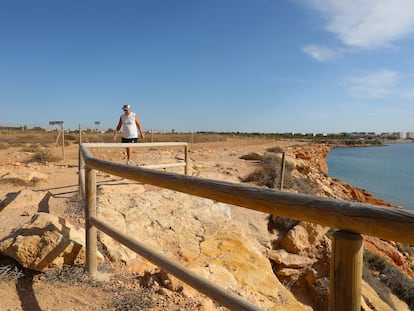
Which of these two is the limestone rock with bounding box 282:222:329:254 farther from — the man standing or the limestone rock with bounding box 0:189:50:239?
the limestone rock with bounding box 0:189:50:239

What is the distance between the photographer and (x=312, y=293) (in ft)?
24.0

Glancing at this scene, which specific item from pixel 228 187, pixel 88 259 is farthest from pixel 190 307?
pixel 228 187

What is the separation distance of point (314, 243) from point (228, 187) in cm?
733

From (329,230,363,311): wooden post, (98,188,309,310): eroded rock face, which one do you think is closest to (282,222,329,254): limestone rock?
(98,188,309,310): eroded rock face

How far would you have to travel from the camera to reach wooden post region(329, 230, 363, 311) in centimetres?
130

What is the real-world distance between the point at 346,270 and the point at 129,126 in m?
7.42

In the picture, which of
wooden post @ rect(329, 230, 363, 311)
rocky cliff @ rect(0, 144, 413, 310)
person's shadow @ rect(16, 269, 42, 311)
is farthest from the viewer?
rocky cliff @ rect(0, 144, 413, 310)

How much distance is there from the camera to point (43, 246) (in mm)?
3621

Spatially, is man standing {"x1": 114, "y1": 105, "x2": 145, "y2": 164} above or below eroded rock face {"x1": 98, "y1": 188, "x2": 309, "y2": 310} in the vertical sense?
above

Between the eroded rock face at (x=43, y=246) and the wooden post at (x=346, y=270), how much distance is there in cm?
318

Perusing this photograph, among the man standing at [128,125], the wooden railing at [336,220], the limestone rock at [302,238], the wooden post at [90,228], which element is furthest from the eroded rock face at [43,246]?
the limestone rock at [302,238]

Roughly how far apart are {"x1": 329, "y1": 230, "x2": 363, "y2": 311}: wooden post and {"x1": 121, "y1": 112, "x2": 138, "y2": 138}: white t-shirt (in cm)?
734

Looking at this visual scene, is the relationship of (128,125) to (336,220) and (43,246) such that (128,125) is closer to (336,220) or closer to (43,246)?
(43,246)

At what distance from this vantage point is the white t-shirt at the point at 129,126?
8234mm
